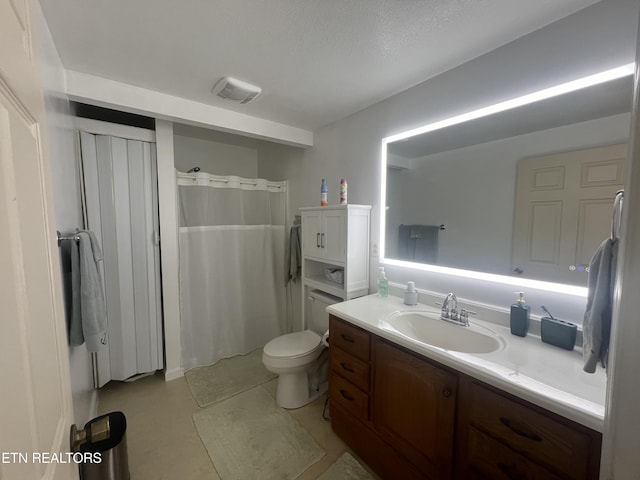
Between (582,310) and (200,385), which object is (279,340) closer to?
(200,385)

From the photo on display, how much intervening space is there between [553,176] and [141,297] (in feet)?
9.34

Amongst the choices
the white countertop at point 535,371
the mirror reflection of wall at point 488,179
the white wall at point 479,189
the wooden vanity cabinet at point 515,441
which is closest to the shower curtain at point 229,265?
the mirror reflection of wall at point 488,179

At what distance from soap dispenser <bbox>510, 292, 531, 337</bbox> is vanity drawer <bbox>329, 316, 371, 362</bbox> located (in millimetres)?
710

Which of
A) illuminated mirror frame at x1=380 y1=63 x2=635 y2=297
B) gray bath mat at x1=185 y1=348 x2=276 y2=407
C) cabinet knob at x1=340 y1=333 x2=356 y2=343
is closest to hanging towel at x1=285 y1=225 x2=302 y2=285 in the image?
gray bath mat at x1=185 y1=348 x2=276 y2=407

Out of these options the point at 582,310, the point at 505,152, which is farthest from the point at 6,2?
the point at 582,310

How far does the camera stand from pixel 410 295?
1685mm

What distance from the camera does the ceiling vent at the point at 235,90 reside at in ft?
5.40

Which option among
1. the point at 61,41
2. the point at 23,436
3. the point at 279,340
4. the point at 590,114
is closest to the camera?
the point at 23,436

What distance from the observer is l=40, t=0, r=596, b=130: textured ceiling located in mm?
1111

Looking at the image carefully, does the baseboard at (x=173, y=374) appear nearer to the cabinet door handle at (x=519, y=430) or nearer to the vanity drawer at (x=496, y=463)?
the vanity drawer at (x=496, y=463)

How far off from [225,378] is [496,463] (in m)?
2.05

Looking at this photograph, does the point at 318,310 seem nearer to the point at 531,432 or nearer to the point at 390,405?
the point at 390,405

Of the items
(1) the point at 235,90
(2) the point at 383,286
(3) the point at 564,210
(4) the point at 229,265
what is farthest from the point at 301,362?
(1) the point at 235,90

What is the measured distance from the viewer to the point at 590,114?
114 cm
